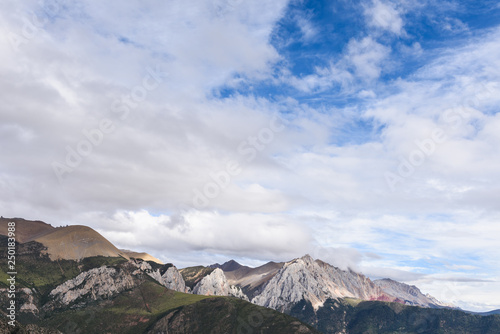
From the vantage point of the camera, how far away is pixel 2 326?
14675 centimetres

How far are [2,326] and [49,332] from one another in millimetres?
48641

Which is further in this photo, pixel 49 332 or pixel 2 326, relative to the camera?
pixel 49 332

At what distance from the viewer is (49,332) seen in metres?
190
